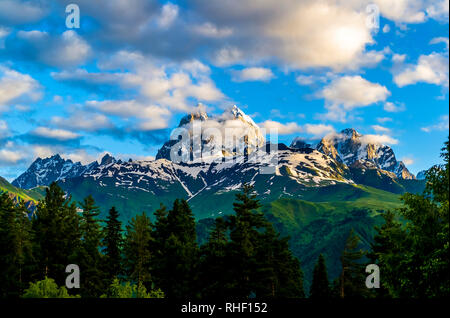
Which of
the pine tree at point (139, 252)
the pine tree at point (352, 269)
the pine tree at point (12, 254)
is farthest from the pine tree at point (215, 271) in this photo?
the pine tree at point (12, 254)

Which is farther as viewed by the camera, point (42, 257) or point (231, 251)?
point (42, 257)

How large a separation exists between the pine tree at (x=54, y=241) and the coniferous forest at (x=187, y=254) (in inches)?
6.4

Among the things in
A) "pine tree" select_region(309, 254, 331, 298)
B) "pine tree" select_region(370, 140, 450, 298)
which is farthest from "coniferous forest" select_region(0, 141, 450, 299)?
"pine tree" select_region(309, 254, 331, 298)

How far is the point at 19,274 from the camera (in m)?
66.2

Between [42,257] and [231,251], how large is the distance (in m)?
34.8

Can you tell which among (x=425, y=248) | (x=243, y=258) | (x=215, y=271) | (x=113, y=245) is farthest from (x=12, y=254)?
(x=425, y=248)

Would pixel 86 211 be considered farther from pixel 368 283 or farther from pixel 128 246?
pixel 368 283

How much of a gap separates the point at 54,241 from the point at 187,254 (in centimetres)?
2322

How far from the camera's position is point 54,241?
7000 cm

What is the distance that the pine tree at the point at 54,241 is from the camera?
6800 cm
